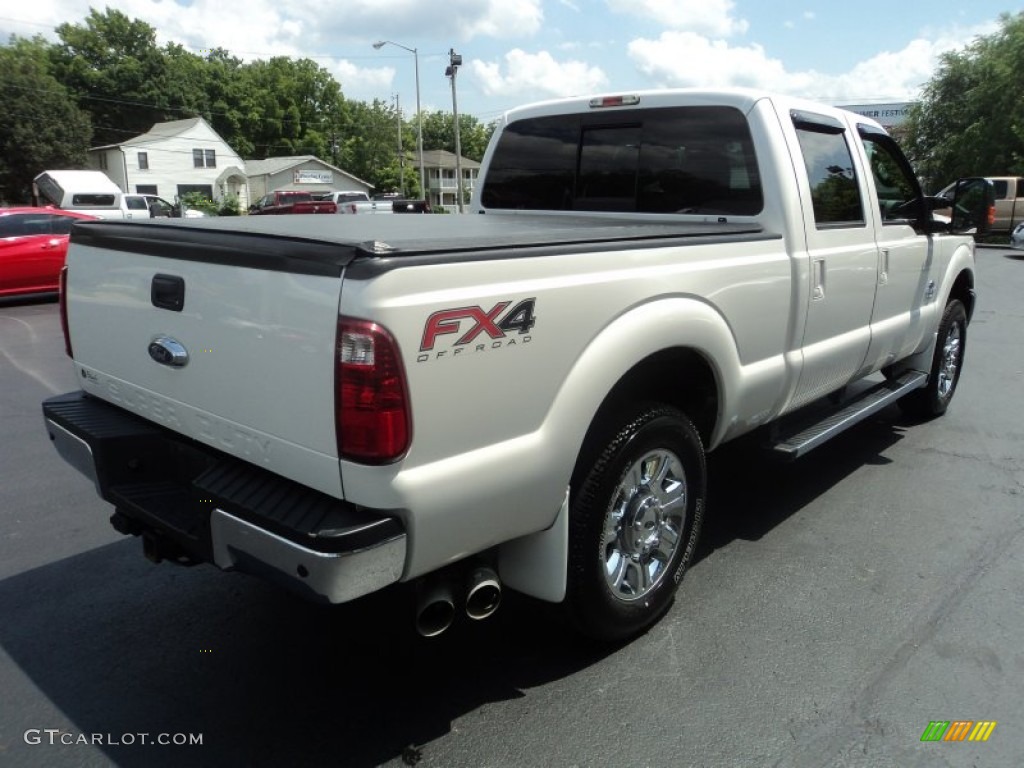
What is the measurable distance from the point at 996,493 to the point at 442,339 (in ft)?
13.2

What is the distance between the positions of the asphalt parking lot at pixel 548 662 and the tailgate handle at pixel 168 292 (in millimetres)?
1328

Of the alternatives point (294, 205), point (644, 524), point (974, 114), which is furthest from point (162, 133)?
point (644, 524)

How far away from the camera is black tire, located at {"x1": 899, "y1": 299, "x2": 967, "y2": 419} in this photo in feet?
18.9

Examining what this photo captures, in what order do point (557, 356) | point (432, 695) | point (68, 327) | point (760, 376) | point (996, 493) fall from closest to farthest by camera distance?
point (557, 356) → point (432, 695) → point (68, 327) → point (760, 376) → point (996, 493)

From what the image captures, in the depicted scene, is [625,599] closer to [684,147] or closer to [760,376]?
[760,376]

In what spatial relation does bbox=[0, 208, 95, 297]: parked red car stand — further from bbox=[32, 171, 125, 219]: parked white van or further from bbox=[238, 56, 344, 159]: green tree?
bbox=[238, 56, 344, 159]: green tree

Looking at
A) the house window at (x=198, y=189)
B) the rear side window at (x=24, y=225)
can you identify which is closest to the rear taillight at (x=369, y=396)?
the rear side window at (x=24, y=225)

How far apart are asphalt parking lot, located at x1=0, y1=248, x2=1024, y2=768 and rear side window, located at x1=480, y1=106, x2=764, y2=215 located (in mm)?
1713

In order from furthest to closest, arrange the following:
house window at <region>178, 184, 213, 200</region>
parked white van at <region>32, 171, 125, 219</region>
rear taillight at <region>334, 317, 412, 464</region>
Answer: house window at <region>178, 184, 213, 200</region> < parked white van at <region>32, 171, 125, 219</region> < rear taillight at <region>334, 317, 412, 464</region>

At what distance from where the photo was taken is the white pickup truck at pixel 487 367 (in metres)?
2.10

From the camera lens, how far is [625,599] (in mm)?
2998

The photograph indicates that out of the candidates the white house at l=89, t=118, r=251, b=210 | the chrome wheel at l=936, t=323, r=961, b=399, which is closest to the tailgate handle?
the chrome wheel at l=936, t=323, r=961, b=399

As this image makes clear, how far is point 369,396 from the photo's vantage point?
2.05 m

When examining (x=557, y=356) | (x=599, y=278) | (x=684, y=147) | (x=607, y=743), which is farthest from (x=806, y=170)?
(x=607, y=743)
